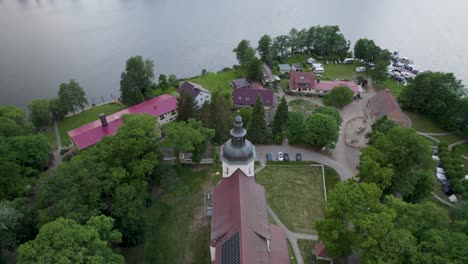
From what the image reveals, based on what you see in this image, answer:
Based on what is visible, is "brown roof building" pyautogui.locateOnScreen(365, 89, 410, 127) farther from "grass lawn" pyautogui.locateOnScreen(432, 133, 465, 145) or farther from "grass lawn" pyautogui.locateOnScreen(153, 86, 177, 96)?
"grass lawn" pyautogui.locateOnScreen(153, 86, 177, 96)

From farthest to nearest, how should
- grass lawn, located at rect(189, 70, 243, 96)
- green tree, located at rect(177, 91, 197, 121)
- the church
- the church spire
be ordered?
grass lawn, located at rect(189, 70, 243, 96) < green tree, located at rect(177, 91, 197, 121) < the church spire < the church

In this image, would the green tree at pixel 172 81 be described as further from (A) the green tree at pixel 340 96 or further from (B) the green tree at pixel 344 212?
(B) the green tree at pixel 344 212

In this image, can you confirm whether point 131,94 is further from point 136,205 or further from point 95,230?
point 95,230

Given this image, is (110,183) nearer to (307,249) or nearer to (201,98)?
(307,249)

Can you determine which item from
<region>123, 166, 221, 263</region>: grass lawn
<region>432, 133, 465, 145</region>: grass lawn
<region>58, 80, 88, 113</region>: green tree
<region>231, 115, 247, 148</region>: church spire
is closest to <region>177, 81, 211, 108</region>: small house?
<region>123, 166, 221, 263</region>: grass lawn

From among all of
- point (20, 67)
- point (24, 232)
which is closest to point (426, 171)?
point (24, 232)

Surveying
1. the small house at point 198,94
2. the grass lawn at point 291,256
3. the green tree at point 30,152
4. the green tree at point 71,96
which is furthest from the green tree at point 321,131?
the green tree at point 71,96
